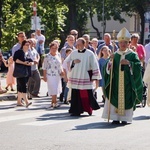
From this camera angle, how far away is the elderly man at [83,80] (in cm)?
1482

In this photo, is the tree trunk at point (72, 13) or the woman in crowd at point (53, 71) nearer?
the woman in crowd at point (53, 71)

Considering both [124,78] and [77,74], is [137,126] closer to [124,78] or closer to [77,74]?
[124,78]

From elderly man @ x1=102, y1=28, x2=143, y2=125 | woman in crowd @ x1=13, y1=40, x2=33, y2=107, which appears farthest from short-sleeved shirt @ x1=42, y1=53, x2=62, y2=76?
elderly man @ x1=102, y1=28, x2=143, y2=125

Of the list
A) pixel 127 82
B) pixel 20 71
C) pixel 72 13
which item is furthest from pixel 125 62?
pixel 72 13

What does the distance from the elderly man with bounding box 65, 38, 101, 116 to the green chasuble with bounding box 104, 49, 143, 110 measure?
53.8 inches

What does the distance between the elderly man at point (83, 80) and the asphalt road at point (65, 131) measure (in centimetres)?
23

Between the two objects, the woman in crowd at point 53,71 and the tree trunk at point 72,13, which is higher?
the tree trunk at point 72,13

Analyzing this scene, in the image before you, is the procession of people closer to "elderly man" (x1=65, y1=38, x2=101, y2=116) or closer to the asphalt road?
"elderly man" (x1=65, y1=38, x2=101, y2=116)

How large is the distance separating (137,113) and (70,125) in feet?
9.43

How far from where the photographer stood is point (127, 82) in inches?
529

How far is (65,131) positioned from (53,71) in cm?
474

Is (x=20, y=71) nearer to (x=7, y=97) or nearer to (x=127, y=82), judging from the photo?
(x=7, y=97)

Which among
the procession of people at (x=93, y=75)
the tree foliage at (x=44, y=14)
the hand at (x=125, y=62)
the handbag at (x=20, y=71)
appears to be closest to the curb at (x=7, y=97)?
the procession of people at (x=93, y=75)

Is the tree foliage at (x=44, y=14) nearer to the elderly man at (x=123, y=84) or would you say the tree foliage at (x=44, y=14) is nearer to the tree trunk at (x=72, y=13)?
the tree trunk at (x=72, y=13)
